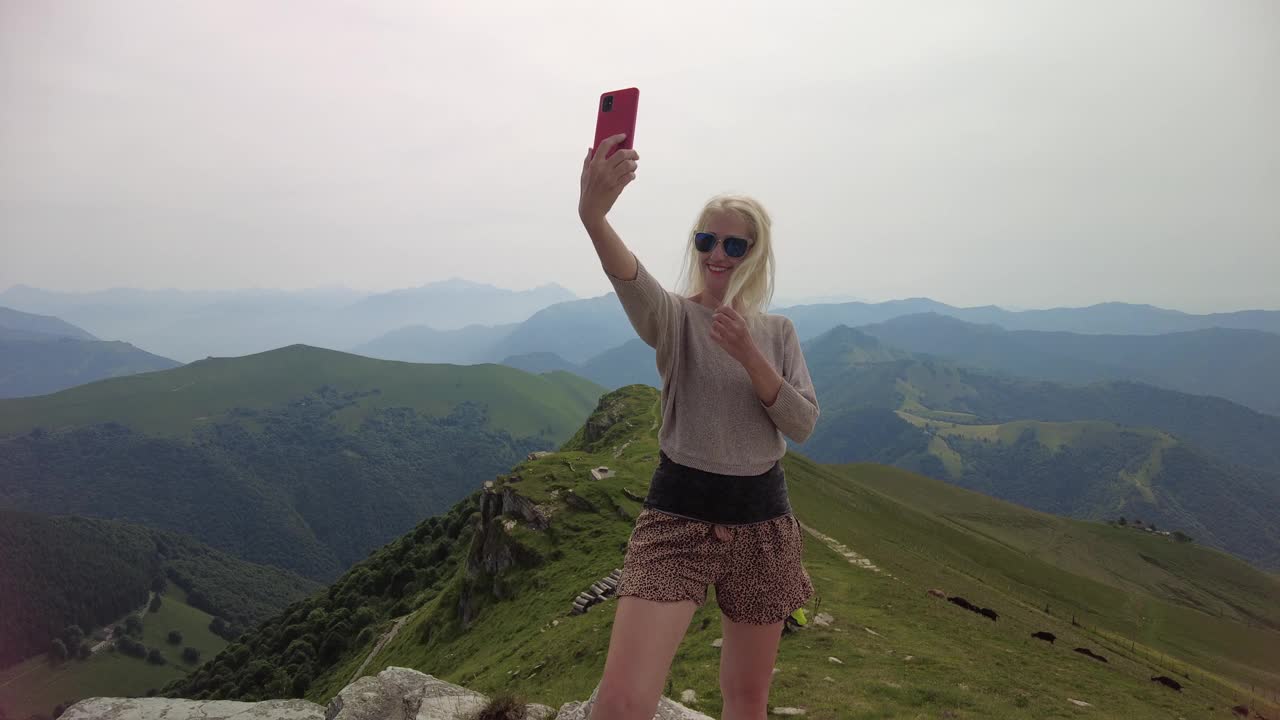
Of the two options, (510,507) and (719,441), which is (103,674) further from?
(719,441)

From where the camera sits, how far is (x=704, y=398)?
166 inches

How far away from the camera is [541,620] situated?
1023 inches

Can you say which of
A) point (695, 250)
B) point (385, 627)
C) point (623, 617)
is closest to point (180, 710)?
point (623, 617)

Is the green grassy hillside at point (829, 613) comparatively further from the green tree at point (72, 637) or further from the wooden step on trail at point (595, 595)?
the green tree at point (72, 637)

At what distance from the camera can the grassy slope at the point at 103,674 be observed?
416ft

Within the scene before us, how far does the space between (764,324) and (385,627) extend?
62.8 m

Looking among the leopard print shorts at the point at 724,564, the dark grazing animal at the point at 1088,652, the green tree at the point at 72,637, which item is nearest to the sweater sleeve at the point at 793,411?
the leopard print shorts at the point at 724,564

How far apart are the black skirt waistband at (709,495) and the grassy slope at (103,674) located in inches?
6858

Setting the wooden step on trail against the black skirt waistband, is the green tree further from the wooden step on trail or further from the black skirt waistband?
the black skirt waistband

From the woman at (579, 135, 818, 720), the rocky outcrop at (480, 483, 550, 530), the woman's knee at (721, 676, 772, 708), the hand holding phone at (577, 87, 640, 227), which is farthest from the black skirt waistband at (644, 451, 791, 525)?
the rocky outcrop at (480, 483, 550, 530)

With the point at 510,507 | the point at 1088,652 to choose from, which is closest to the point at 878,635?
the point at 1088,652

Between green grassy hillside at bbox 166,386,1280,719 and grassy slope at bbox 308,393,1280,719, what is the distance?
0.36 ft

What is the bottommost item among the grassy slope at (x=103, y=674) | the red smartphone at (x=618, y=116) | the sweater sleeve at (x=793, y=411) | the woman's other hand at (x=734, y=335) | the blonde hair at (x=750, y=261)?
the grassy slope at (x=103, y=674)

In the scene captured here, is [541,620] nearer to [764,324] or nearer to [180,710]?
[180,710]
